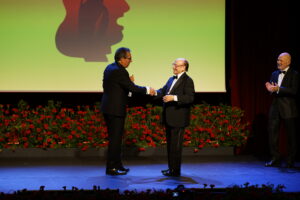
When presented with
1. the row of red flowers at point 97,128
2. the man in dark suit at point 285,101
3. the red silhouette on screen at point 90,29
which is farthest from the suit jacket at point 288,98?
the red silhouette on screen at point 90,29

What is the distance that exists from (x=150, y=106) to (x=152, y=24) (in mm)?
1370

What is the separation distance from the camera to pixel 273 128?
571cm

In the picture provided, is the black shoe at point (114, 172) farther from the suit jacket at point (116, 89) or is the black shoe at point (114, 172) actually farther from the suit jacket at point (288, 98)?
the suit jacket at point (288, 98)

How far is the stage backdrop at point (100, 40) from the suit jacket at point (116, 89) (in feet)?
6.41

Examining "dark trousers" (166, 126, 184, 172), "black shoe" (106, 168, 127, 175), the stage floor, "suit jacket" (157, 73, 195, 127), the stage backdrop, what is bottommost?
the stage floor

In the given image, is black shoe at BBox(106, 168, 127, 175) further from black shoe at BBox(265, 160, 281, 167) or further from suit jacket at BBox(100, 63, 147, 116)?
black shoe at BBox(265, 160, 281, 167)

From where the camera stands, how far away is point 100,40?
22.9 ft

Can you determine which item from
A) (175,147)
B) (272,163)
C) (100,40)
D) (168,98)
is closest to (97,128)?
(100,40)

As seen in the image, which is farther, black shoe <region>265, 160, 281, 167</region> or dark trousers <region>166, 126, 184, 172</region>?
black shoe <region>265, 160, 281, 167</region>

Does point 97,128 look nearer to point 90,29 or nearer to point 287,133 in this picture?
point 90,29

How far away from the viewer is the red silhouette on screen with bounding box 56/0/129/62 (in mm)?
6910

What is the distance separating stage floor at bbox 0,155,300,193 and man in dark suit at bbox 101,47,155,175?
276 millimetres

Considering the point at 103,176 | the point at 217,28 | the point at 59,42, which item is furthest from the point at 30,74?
the point at 217,28

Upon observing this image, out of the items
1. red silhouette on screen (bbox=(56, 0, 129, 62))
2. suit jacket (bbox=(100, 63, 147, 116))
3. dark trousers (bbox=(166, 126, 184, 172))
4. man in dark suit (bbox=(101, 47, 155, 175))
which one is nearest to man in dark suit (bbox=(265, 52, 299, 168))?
dark trousers (bbox=(166, 126, 184, 172))
